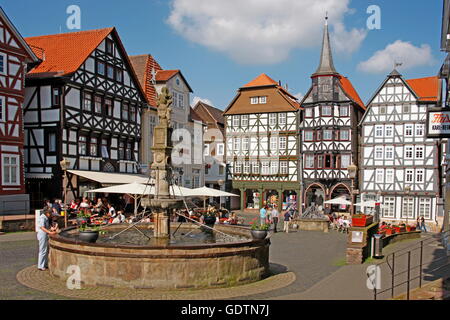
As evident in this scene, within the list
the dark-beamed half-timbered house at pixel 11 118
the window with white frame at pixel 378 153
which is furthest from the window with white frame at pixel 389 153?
the dark-beamed half-timbered house at pixel 11 118

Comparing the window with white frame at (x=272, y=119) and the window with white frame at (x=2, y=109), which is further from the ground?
the window with white frame at (x=272, y=119)

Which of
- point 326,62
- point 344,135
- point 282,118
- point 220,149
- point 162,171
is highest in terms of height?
point 326,62

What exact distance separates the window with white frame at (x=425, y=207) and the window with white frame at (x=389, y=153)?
4643mm

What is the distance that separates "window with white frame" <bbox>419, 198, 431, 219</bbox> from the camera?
41.8m

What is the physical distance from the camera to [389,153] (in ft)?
145

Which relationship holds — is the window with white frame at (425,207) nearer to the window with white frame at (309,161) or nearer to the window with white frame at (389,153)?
the window with white frame at (389,153)

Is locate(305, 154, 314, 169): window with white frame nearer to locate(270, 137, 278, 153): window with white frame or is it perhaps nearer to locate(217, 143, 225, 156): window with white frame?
locate(270, 137, 278, 153): window with white frame

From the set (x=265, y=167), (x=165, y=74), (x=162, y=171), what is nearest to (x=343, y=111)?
(x=265, y=167)

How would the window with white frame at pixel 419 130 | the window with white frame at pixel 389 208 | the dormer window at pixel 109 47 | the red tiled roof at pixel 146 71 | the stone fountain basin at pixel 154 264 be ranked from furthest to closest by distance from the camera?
the window with white frame at pixel 389 208
the window with white frame at pixel 419 130
the red tiled roof at pixel 146 71
the dormer window at pixel 109 47
the stone fountain basin at pixel 154 264

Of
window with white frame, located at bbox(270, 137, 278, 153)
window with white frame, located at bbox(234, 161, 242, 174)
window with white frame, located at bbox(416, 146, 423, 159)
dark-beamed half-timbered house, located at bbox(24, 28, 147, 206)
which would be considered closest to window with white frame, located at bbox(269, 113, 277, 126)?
window with white frame, located at bbox(270, 137, 278, 153)

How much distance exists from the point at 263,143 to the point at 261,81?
22.5 feet

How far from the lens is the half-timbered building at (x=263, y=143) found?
4919 centimetres

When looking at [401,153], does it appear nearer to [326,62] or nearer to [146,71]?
[326,62]

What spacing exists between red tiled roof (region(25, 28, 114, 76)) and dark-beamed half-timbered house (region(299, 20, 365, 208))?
72.0ft
